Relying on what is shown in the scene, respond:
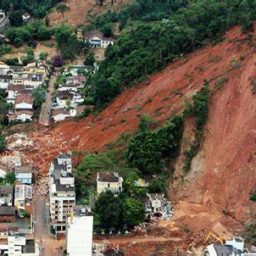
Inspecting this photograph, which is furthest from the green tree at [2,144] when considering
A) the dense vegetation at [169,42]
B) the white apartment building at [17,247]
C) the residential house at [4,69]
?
the residential house at [4,69]

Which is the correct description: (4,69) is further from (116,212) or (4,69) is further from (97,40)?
(116,212)

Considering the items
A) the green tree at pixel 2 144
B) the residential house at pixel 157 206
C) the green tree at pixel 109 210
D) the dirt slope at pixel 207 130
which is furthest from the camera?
the green tree at pixel 2 144

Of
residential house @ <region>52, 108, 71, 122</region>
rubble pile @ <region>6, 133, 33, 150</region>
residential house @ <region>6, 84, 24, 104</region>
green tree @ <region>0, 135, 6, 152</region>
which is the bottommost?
residential house @ <region>6, 84, 24, 104</region>

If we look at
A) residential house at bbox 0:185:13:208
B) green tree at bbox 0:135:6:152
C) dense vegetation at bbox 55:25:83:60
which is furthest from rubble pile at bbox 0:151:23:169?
dense vegetation at bbox 55:25:83:60

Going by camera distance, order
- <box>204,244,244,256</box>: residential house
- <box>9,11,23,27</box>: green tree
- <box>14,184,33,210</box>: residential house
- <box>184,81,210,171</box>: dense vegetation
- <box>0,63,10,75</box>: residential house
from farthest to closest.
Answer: <box>9,11,23,27</box>: green tree → <box>0,63,10,75</box>: residential house → <box>184,81,210,171</box>: dense vegetation → <box>14,184,33,210</box>: residential house → <box>204,244,244,256</box>: residential house

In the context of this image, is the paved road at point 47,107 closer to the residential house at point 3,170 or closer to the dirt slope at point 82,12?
the residential house at point 3,170

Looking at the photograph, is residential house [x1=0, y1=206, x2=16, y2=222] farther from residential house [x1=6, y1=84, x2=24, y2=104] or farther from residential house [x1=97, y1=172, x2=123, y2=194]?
residential house [x1=6, y1=84, x2=24, y2=104]

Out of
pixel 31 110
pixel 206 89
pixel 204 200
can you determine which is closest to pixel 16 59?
pixel 31 110

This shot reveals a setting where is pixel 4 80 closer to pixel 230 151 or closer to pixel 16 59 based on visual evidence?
pixel 16 59
